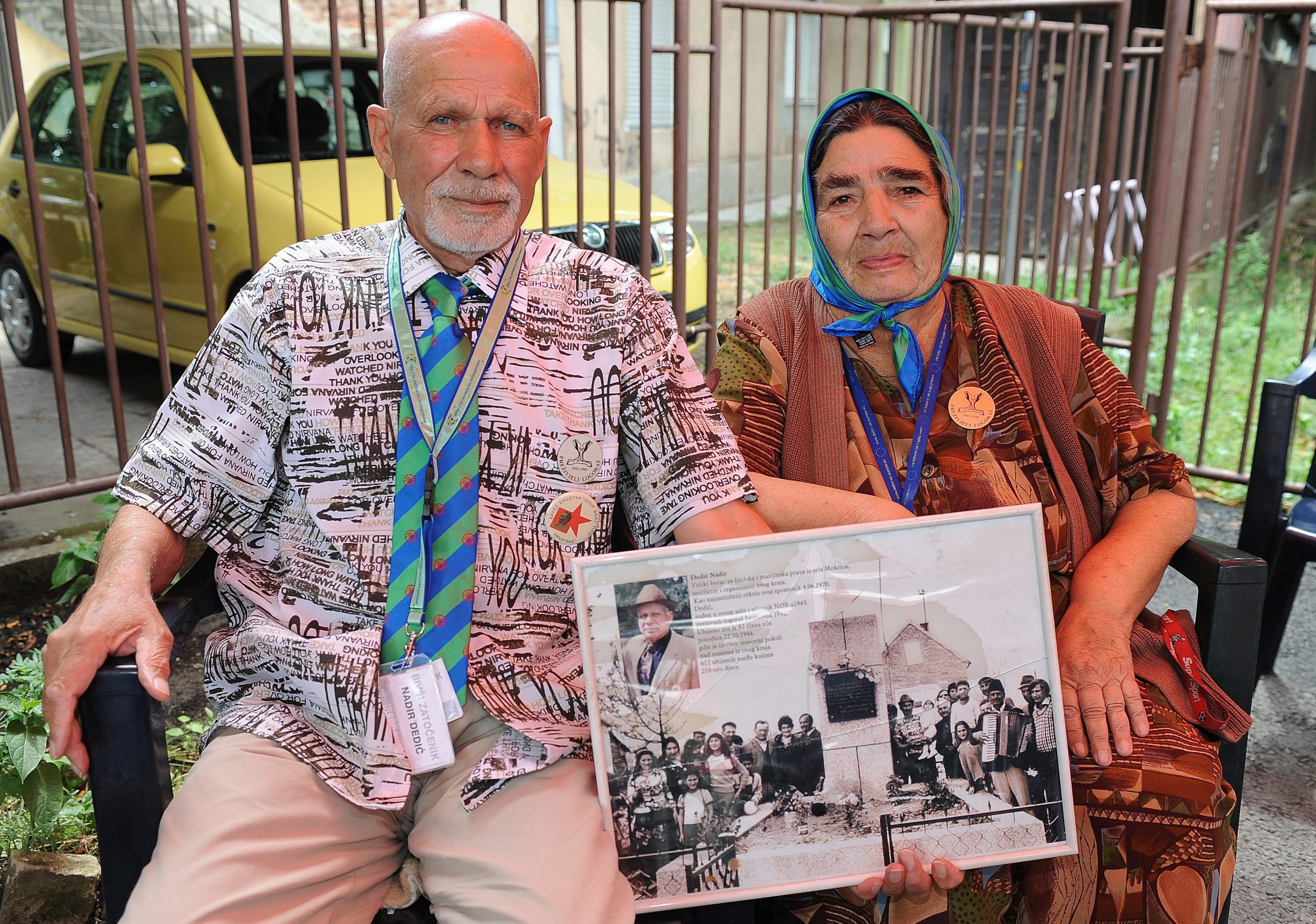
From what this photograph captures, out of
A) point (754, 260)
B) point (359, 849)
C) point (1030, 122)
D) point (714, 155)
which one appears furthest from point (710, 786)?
point (754, 260)

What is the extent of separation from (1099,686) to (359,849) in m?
1.30

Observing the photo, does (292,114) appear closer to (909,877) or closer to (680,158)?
(680,158)

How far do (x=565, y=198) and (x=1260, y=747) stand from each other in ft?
12.4

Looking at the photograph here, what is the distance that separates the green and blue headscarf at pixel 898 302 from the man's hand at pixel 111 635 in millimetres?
1365

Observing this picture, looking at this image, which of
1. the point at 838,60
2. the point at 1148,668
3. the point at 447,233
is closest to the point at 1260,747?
the point at 1148,668

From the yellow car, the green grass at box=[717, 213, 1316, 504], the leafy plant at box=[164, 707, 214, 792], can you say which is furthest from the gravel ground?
the yellow car

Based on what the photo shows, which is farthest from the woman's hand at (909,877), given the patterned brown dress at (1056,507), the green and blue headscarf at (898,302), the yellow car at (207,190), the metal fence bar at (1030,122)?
the metal fence bar at (1030,122)

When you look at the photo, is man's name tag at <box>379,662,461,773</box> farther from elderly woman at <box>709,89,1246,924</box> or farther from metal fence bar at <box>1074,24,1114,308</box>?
metal fence bar at <box>1074,24,1114,308</box>

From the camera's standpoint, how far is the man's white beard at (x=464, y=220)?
1.99 metres

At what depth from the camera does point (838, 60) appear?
49.5 ft

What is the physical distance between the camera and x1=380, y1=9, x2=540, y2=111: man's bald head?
200cm

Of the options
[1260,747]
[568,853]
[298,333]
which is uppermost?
[298,333]

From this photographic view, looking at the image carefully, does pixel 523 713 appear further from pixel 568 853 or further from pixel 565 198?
pixel 565 198

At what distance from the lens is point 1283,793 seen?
3.01 metres
